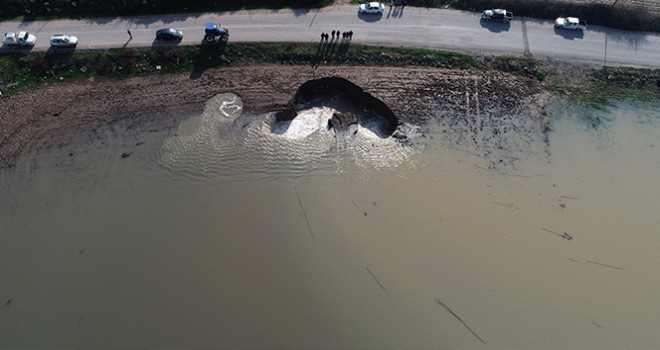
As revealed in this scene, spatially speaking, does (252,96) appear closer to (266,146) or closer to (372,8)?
(266,146)

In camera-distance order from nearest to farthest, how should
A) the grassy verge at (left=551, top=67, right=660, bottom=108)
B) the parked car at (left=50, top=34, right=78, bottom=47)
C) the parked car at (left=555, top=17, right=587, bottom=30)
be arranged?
1. the grassy verge at (left=551, top=67, right=660, bottom=108)
2. the parked car at (left=50, top=34, right=78, bottom=47)
3. the parked car at (left=555, top=17, right=587, bottom=30)

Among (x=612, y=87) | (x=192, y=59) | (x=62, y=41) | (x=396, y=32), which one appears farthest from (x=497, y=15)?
(x=62, y=41)

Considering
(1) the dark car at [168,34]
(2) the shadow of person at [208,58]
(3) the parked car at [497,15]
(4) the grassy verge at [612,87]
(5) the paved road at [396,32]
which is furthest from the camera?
(3) the parked car at [497,15]

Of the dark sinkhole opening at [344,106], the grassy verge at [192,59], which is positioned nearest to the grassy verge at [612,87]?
the grassy verge at [192,59]

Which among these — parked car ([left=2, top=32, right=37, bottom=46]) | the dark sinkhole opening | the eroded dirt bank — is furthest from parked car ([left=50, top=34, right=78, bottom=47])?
the dark sinkhole opening

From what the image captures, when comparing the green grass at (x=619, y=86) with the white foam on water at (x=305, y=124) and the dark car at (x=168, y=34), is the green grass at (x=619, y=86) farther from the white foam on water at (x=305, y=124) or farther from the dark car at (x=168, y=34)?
the dark car at (x=168, y=34)

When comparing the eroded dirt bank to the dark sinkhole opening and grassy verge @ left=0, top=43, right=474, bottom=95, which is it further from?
grassy verge @ left=0, top=43, right=474, bottom=95
